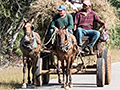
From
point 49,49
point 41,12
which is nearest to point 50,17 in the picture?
point 41,12

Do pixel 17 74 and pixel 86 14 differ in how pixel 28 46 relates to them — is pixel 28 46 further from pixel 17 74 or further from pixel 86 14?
pixel 17 74

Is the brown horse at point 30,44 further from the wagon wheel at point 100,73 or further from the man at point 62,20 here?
the wagon wheel at point 100,73

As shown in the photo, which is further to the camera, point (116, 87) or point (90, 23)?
point (90, 23)

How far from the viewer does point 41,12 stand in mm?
12125

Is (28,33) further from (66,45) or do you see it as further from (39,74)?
(39,74)

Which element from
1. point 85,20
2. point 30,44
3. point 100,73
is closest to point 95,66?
point 100,73

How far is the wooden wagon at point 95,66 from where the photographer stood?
1098 cm

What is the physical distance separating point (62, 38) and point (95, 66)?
203 cm

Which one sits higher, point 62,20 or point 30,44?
point 62,20

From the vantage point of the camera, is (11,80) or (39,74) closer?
(39,74)

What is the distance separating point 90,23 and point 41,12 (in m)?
1.64

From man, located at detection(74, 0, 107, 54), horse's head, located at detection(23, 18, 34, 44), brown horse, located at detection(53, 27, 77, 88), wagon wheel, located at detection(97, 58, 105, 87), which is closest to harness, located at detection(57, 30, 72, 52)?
brown horse, located at detection(53, 27, 77, 88)

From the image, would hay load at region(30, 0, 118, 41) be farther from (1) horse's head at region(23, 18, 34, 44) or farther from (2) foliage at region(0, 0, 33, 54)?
(2) foliage at region(0, 0, 33, 54)

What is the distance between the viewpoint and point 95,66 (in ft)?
38.5
